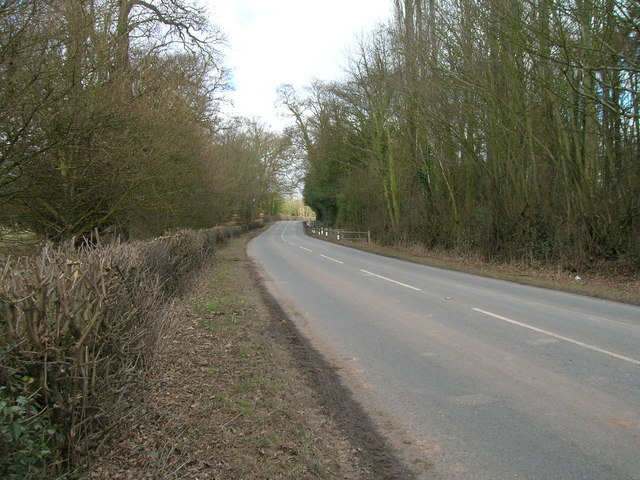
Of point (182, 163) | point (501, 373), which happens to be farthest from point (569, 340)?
point (182, 163)

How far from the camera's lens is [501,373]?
555 cm

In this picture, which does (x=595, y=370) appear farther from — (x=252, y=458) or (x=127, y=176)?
(x=127, y=176)

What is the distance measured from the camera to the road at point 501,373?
3.68m

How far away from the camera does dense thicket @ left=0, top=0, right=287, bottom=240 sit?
6.27 meters

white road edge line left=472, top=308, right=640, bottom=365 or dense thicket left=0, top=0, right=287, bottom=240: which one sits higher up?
dense thicket left=0, top=0, right=287, bottom=240

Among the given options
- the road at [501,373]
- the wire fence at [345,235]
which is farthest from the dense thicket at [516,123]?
the wire fence at [345,235]

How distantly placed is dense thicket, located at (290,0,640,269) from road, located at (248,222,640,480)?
5725mm

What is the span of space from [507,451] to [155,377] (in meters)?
3.03

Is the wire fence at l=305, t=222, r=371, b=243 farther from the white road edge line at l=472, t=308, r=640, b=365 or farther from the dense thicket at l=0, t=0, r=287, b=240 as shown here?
the white road edge line at l=472, t=308, r=640, b=365

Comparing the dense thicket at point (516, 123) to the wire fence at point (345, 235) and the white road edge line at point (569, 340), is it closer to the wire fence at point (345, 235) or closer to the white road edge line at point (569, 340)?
the white road edge line at point (569, 340)

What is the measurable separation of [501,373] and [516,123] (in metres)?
15.0

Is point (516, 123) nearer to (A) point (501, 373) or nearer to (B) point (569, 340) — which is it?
(B) point (569, 340)

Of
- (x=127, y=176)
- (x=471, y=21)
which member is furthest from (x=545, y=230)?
(x=127, y=176)

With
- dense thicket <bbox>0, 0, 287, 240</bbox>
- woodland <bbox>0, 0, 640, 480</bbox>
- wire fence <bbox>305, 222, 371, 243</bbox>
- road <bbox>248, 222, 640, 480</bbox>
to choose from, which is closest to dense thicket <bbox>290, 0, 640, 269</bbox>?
woodland <bbox>0, 0, 640, 480</bbox>
